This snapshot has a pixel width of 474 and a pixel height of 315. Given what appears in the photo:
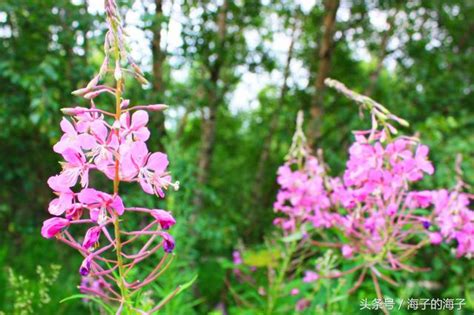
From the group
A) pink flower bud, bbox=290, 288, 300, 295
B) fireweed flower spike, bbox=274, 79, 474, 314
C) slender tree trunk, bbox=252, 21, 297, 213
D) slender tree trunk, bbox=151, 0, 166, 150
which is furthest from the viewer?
slender tree trunk, bbox=252, 21, 297, 213

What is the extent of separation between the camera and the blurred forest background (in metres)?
3.62

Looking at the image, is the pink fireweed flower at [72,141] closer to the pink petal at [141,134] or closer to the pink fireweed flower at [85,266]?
the pink petal at [141,134]

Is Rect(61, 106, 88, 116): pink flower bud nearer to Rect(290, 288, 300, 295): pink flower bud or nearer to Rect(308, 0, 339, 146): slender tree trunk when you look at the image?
Rect(290, 288, 300, 295): pink flower bud

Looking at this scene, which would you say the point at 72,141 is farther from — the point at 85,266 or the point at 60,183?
the point at 85,266

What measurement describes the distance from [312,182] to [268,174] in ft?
13.6

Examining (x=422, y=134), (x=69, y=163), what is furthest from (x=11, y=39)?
(x=422, y=134)

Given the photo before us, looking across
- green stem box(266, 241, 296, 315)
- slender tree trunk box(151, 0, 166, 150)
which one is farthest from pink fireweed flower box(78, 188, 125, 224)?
slender tree trunk box(151, 0, 166, 150)

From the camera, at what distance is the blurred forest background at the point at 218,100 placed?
3621 mm

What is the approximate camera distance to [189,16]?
15.1ft

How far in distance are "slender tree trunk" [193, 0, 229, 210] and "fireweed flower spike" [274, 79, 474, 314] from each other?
215cm

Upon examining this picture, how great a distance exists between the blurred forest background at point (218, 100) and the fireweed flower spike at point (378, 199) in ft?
2.73

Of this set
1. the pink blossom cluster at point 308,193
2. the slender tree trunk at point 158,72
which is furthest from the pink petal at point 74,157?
the slender tree trunk at point 158,72

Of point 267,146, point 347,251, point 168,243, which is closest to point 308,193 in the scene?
point 347,251

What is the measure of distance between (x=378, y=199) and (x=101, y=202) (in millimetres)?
1307
